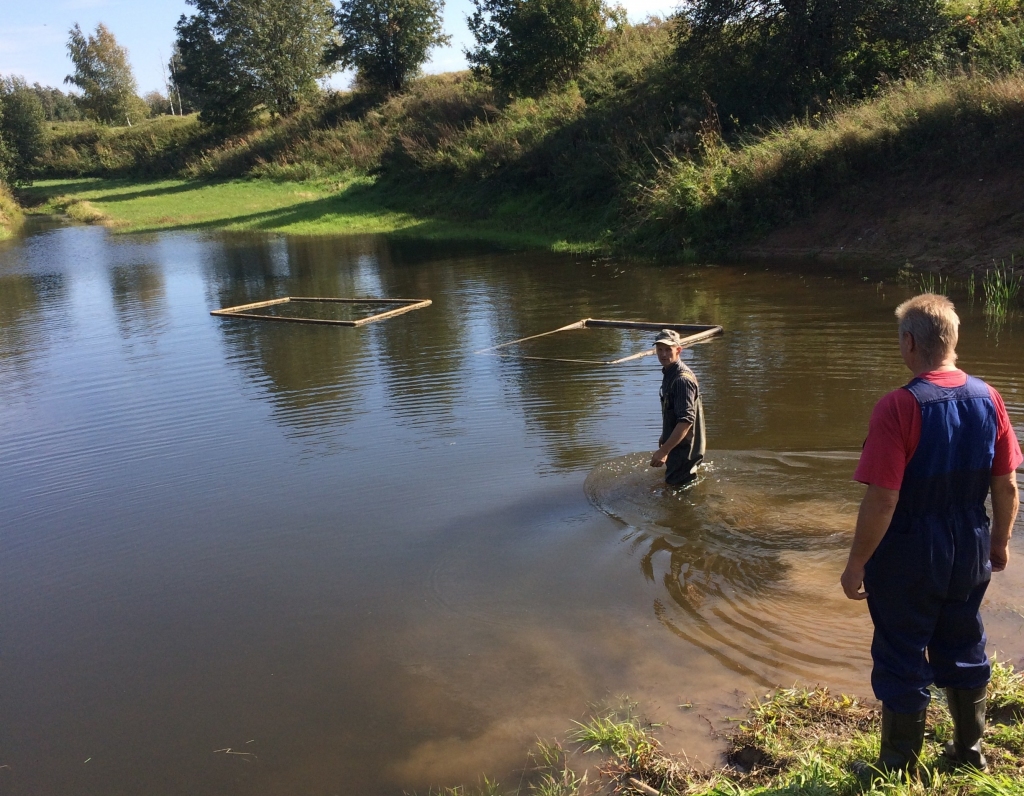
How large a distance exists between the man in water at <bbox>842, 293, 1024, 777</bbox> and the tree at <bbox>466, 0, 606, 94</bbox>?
3186 cm

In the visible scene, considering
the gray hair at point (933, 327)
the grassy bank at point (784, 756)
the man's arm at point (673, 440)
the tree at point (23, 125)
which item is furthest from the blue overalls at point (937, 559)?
the tree at point (23, 125)

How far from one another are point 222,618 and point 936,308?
4.49m

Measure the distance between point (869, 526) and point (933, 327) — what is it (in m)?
0.70

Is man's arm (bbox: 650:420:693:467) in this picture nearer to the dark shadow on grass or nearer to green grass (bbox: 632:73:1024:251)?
green grass (bbox: 632:73:1024:251)

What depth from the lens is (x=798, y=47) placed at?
73.5 feet

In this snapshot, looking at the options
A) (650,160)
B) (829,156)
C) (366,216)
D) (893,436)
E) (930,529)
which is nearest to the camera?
(893,436)

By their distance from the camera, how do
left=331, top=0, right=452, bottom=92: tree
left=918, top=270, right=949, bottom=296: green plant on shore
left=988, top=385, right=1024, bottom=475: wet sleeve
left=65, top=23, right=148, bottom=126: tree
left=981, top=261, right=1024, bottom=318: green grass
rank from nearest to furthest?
left=988, top=385, right=1024, bottom=475: wet sleeve, left=981, top=261, right=1024, bottom=318: green grass, left=918, top=270, right=949, bottom=296: green plant on shore, left=331, top=0, right=452, bottom=92: tree, left=65, top=23, right=148, bottom=126: tree

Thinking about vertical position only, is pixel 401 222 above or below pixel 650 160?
below

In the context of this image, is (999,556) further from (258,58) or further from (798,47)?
(258,58)

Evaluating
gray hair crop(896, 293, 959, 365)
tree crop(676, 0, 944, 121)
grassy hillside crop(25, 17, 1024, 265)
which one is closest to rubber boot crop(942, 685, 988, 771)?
gray hair crop(896, 293, 959, 365)

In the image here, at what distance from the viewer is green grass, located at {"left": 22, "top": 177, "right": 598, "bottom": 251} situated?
2798 centimetres

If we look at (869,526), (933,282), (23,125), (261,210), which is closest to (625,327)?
(933,282)

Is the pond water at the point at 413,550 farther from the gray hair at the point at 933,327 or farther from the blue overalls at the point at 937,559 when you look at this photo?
the gray hair at the point at 933,327

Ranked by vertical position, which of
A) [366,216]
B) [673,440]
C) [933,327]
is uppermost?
[366,216]
